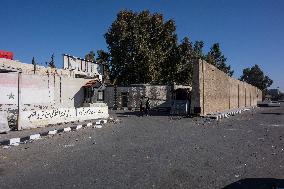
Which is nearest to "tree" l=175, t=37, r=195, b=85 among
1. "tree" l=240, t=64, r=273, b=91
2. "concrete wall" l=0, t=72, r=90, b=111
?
"concrete wall" l=0, t=72, r=90, b=111

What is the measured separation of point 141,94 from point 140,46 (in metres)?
9.37

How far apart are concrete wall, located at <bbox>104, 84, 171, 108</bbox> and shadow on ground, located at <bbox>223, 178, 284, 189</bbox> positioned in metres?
36.6

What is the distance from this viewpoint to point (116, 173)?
7891mm

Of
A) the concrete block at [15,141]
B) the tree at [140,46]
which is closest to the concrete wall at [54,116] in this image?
the concrete block at [15,141]

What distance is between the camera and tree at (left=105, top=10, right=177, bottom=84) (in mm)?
51688

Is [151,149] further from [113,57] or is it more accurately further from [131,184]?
[113,57]

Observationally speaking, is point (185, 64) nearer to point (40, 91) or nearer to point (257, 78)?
point (40, 91)

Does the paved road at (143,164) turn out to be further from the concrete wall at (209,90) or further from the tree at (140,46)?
the tree at (140,46)

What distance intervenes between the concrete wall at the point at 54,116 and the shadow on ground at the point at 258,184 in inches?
533

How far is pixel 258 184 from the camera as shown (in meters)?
6.93

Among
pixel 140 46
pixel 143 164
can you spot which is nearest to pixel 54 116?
pixel 143 164

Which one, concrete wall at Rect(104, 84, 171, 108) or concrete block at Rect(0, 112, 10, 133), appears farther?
concrete wall at Rect(104, 84, 171, 108)

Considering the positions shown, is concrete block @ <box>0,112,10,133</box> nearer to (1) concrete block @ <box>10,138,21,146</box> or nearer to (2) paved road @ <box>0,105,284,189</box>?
(1) concrete block @ <box>10,138,21,146</box>

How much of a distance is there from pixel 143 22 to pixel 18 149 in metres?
48.5
